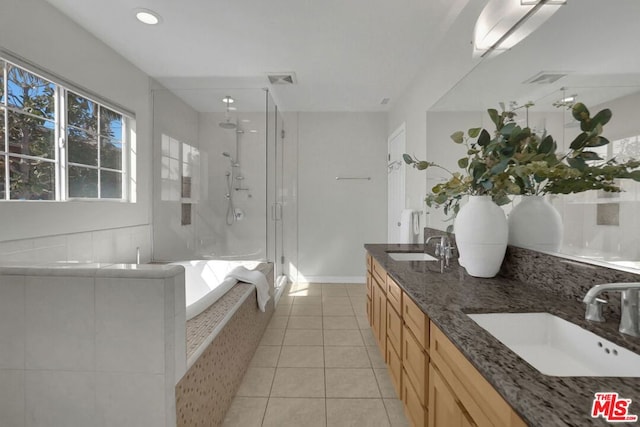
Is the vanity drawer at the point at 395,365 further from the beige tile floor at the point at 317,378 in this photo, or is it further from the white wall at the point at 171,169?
the white wall at the point at 171,169

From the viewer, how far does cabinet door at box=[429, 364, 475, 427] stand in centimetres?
92

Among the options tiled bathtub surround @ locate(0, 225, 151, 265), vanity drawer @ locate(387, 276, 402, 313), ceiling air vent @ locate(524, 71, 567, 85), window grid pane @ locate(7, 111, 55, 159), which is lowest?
vanity drawer @ locate(387, 276, 402, 313)

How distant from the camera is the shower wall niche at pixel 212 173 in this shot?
3.30 meters

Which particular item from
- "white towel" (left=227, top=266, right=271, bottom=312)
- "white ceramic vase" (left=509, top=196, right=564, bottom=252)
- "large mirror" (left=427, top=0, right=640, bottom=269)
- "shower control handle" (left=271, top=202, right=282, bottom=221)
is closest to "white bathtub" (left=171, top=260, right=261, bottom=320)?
"white towel" (left=227, top=266, right=271, bottom=312)

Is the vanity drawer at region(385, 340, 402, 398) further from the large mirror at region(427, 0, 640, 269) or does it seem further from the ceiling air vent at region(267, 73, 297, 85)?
the ceiling air vent at region(267, 73, 297, 85)

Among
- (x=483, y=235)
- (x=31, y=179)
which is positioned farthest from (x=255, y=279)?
(x=483, y=235)

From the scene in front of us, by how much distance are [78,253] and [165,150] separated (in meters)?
1.44

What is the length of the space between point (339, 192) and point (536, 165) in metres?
3.22

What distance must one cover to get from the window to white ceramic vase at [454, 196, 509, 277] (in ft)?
8.59

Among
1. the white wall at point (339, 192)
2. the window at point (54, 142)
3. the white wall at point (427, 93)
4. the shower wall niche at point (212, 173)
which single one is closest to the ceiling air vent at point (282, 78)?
the shower wall niche at point (212, 173)

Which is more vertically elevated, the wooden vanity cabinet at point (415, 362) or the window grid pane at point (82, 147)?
the window grid pane at point (82, 147)

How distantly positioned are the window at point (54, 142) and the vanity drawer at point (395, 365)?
8.10 ft

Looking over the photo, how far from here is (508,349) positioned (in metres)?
0.81

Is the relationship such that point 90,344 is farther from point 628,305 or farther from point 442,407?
point 628,305
